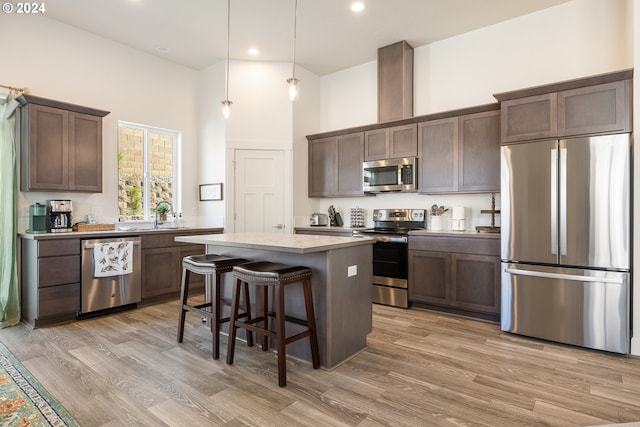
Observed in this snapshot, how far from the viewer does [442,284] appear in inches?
155

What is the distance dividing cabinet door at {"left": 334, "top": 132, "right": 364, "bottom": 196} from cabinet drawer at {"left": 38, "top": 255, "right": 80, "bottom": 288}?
339cm

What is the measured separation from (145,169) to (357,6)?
11.6ft

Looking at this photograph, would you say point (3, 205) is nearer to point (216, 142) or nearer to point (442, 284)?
point (216, 142)

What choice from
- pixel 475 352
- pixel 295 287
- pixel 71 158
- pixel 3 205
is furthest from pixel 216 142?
pixel 475 352

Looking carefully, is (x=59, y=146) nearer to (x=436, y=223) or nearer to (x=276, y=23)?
(x=276, y=23)

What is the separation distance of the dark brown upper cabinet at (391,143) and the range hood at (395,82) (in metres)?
0.20

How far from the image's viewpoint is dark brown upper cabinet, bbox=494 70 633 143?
2.83 metres

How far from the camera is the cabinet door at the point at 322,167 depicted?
5.38 metres

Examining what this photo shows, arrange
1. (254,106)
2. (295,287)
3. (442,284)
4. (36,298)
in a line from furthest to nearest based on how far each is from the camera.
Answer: (254,106) → (442,284) → (36,298) → (295,287)

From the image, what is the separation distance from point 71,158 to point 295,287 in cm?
310

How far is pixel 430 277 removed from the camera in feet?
13.2

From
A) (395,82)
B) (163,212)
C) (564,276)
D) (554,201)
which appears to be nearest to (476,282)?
(564,276)

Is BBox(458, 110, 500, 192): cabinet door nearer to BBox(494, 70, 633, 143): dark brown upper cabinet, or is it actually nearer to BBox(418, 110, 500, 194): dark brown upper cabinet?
BBox(418, 110, 500, 194): dark brown upper cabinet

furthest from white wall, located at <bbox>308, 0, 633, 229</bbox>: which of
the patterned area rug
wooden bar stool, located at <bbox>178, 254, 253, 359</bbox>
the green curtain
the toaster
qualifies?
the patterned area rug
